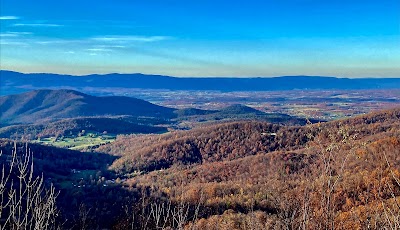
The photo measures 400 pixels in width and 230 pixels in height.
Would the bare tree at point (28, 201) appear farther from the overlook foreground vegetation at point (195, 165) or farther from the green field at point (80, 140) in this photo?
the green field at point (80, 140)

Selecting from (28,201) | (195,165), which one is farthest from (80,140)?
(28,201)

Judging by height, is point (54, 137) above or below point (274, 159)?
below

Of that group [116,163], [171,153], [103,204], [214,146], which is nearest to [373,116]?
[214,146]


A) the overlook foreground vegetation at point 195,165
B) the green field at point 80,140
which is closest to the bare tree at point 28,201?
the overlook foreground vegetation at point 195,165

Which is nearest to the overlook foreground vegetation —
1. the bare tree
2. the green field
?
the green field

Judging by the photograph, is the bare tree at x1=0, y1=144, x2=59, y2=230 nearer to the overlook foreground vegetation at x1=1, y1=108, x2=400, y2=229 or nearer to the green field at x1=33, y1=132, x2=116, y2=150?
the overlook foreground vegetation at x1=1, y1=108, x2=400, y2=229

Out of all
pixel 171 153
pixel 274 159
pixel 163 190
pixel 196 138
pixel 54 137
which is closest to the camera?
pixel 163 190

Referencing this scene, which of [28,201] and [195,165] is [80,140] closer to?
[195,165]

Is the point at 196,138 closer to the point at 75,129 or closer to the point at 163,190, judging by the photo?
the point at 163,190
